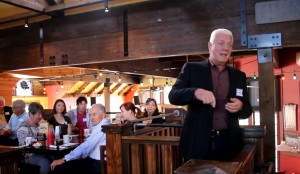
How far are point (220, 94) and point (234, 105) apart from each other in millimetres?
159

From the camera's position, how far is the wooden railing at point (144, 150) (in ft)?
8.05

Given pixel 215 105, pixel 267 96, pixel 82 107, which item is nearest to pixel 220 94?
pixel 215 105

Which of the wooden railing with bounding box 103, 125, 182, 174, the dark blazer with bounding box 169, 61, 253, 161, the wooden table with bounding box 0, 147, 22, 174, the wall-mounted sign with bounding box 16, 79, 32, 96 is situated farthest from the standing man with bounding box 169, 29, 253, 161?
the wall-mounted sign with bounding box 16, 79, 32, 96

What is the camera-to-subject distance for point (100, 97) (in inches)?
612

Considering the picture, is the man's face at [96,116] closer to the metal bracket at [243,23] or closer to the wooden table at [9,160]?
the wooden table at [9,160]

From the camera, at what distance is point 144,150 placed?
2641 millimetres

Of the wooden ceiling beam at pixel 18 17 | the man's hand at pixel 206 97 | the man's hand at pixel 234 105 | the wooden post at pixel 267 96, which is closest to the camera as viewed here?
the man's hand at pixel 206 97

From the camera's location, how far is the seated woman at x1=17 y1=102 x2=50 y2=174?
13.1ft

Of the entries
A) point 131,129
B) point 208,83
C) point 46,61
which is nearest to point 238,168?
point 208,83

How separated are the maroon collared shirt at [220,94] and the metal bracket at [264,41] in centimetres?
133

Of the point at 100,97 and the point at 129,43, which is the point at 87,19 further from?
the point at 100,97

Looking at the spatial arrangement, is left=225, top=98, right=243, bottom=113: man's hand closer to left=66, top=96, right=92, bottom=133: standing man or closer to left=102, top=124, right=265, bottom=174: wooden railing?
left=102, top=124, right=265, bottom=174: wooden railing

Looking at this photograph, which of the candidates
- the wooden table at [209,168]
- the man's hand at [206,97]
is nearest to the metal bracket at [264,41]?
the man's hand at [206,97]

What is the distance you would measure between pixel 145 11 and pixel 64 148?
1.95 meters
